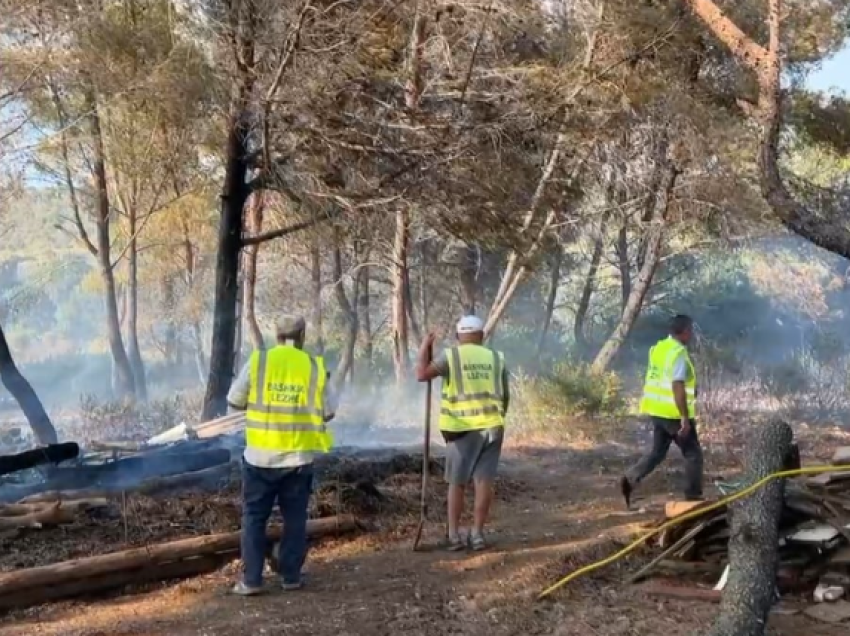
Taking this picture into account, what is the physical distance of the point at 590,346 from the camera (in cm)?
3039

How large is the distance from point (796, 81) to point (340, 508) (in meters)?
13.6

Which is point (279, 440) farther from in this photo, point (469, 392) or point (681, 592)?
point (681, 592)

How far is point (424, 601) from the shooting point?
6719mm

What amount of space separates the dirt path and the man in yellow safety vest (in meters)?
1.14

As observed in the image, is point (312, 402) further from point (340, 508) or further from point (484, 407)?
point (340, 508)

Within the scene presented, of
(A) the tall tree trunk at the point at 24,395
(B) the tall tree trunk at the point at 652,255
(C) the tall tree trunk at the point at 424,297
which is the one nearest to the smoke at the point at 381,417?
(B) the tall tree trunk at the point at 652,255

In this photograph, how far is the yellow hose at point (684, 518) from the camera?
6.78 m

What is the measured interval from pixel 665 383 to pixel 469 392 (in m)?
2.48

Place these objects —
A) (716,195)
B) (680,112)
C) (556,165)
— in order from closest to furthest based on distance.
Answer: (556,165), (680,112), (716,195)

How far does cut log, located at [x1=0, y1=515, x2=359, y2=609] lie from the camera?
6594 millimetres

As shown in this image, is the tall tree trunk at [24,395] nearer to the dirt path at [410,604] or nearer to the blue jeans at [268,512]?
the dirt path at [410,604]

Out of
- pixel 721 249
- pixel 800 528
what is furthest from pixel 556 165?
pixel 800 528

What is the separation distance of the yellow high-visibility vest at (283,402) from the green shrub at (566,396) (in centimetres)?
1004

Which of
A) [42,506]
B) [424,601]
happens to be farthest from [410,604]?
[42,506]
